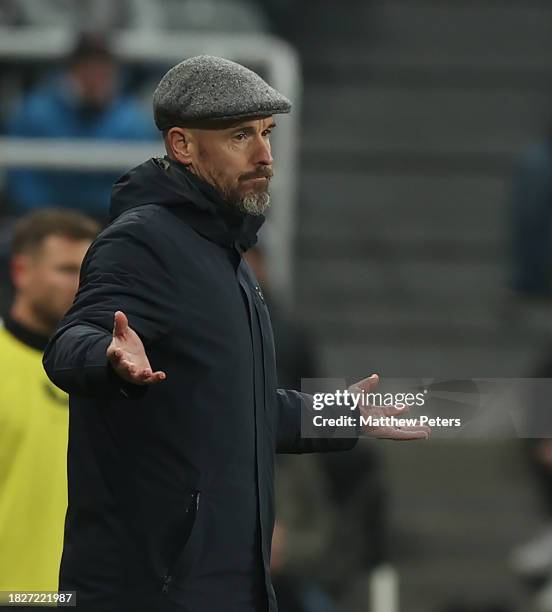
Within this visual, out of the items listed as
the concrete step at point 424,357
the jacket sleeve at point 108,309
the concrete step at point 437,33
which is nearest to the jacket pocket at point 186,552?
the jacket sleeve at point 108,309

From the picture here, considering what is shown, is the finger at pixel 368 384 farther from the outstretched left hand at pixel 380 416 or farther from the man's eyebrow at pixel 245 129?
the man's eyebrow at pixel 245 129

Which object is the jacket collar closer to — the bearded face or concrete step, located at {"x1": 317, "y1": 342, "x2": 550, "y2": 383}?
the bearded face

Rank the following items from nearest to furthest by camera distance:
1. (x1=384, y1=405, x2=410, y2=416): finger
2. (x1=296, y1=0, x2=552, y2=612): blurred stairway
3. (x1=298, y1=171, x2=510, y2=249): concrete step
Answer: (x1=384, y1=405, x2=410, y2=416): finger → (x1=296, y1=0, x2=552, y2=612): blurred stairway → (x1=298, y1=171, x2=510, y2=249): concrete step

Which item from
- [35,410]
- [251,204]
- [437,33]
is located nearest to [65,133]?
[437,33]

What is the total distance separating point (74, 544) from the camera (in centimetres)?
358

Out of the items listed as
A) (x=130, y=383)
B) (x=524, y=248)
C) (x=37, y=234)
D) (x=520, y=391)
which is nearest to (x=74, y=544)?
(x=130, y=383)

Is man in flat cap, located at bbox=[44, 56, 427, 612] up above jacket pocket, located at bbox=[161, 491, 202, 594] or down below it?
above

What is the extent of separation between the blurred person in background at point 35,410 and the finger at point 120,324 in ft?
5.90

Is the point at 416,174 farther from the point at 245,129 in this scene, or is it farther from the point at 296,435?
the point at 245,129

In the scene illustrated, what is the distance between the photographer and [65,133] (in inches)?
356

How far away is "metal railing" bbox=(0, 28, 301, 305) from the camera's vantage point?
8.70m

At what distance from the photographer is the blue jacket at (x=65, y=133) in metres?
8.80

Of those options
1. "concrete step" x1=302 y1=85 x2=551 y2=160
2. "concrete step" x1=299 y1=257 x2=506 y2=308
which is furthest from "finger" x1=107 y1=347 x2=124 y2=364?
"concrete step" x1=302 y1=85 x2=551 y2=160

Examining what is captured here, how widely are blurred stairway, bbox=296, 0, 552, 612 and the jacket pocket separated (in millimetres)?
5187
